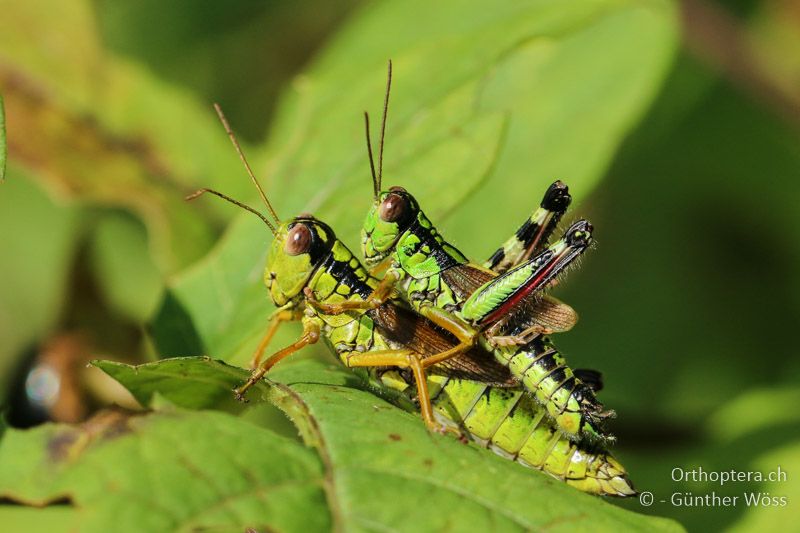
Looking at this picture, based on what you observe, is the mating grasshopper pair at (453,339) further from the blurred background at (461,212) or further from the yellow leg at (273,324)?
the blurred background at (461,212)

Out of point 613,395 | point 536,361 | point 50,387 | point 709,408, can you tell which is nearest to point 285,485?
point 536,361

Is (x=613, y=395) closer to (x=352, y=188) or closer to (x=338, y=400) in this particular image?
(x=352, y=188)

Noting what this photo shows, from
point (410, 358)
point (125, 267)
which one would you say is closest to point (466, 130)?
point (410, 358)

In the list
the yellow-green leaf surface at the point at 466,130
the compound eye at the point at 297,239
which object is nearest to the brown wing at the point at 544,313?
the yellow-green leaf surface at the point at 466,130

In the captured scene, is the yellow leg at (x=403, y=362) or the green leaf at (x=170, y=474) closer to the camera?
the green leaf at (x=170, y=474)

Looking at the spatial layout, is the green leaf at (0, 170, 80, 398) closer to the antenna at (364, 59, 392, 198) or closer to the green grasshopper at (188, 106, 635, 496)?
the green grasshopper at (188, 106, 635, 496)

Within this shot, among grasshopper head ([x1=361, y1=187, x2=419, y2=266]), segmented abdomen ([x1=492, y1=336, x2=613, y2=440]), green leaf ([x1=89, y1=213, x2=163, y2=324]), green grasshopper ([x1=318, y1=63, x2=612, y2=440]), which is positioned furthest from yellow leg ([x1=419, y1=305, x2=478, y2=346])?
green leaf ([x1=89, y1=213, x2=163, y2=324])
